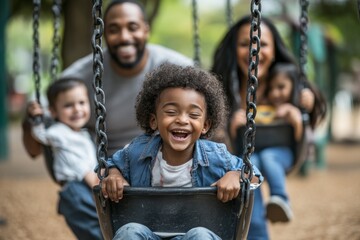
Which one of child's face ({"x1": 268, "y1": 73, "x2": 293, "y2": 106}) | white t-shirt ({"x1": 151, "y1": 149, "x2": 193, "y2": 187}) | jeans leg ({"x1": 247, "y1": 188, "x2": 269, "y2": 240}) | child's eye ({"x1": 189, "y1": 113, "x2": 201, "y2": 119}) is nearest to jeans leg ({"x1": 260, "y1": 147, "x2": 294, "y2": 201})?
jeans leg ({"x1": 247, "y1": 188, "x2": 269, "y2": 240})

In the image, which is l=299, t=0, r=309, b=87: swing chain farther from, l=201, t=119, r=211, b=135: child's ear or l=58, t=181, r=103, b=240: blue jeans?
l=58, t=181, r=103, b=240: blue jeans

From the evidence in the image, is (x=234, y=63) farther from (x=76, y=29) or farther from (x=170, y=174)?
(x=76, y=29)

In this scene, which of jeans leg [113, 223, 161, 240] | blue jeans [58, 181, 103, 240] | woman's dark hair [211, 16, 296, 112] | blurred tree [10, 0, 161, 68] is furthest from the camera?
blurred tree [10, 0, 161, 68]

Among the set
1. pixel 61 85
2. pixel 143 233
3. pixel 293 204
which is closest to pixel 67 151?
pixel 61 85

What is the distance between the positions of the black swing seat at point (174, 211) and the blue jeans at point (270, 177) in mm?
1224

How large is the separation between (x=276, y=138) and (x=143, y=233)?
1513 millimetres

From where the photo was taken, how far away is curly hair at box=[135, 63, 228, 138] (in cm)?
242

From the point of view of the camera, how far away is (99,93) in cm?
228

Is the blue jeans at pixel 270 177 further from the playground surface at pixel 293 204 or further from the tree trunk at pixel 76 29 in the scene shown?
the tree trunk at pixel 76 29

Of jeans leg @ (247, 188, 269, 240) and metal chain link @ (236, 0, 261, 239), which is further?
jeans leg @ (247, 188, 269, 240)

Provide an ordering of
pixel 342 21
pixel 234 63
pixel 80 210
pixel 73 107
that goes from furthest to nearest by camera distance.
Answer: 1. pixel 342 21
2. pixel 234 63
3. pixel 73 107
4. pixel 80 210

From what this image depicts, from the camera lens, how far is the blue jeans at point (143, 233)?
7.35 ft

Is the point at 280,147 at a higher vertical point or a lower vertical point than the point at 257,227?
higher

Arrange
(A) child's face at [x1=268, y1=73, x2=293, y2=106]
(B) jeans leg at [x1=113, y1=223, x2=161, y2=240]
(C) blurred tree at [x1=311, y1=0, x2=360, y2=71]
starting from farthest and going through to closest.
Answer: (C) blurred tree at [x1=311, y1=0, x2=360, y2=71] < (A) child's face at [x1=268, y1=73, x2=293, y2=106] < (B) jeans leg at [x1=113, y1=223, x2=161, y2=240]
